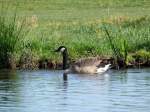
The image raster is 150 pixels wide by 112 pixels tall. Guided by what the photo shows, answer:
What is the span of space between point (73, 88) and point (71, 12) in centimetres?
2896

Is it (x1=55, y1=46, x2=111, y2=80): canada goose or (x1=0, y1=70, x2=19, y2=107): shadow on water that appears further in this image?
(x1=55, y1=46, x2=111, y2=80): canada goose

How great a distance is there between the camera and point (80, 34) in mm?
35656

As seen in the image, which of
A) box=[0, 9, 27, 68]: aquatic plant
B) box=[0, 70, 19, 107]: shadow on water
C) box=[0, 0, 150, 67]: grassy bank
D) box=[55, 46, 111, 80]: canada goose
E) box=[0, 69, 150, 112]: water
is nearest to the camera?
box=[0, 69, 150, 112]: water

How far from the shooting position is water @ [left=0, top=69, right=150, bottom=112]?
66.4ft

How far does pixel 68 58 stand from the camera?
29.5 meters

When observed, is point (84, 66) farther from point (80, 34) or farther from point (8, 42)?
point (80, 34)

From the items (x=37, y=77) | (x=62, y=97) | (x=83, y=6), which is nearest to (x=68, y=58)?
(x=37, y=77)

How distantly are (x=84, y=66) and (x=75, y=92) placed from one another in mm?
5006

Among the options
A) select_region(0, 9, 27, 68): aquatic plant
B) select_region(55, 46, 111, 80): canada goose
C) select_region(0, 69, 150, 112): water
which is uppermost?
select_region(0, 9, 27, 68): aquatic plant

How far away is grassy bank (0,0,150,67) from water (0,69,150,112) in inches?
59.5

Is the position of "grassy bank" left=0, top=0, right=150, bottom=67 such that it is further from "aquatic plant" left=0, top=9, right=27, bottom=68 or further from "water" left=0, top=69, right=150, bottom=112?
"water" left=0, top=69, right=150, bottom=112

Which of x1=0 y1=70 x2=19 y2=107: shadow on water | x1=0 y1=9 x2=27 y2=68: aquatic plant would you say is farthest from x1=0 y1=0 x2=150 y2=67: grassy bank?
x1=0 y1=70 x2=19 y2=107: shadow on water

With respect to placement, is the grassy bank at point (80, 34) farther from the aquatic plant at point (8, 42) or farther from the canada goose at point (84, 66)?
the canada goose at point (84, 66)

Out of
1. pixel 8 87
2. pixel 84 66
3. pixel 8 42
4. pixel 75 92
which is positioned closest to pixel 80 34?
pixel 8 42
